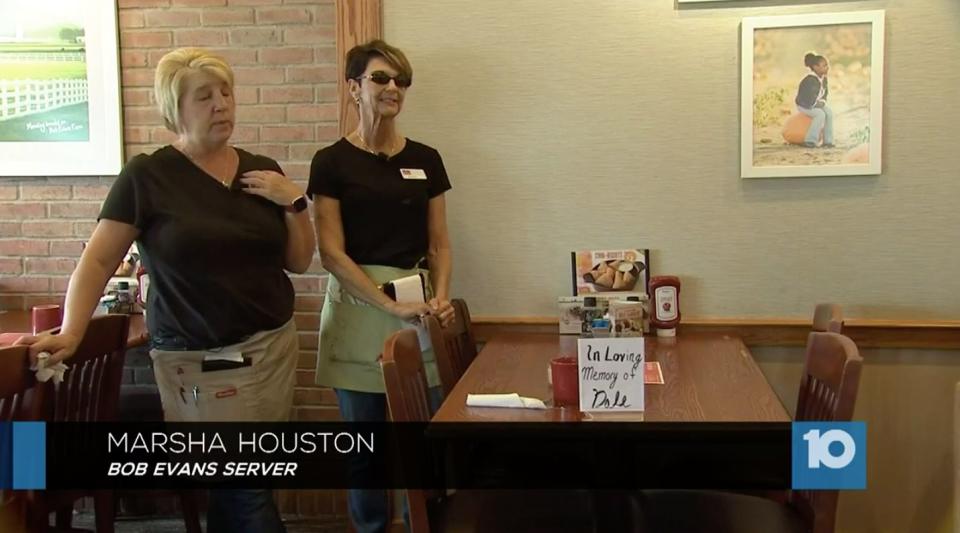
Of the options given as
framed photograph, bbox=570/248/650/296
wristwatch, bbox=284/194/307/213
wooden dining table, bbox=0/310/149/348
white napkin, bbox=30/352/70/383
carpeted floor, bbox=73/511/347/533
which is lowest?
carpeted floor, bbox=73/511/347/533

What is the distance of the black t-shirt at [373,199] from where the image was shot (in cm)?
233

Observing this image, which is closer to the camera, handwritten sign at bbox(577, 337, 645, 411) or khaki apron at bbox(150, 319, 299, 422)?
handwritten sign at bbox(577, 337, 645, 411)

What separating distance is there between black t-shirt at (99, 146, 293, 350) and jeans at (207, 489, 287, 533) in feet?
1.28

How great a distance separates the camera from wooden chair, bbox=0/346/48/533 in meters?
1.67

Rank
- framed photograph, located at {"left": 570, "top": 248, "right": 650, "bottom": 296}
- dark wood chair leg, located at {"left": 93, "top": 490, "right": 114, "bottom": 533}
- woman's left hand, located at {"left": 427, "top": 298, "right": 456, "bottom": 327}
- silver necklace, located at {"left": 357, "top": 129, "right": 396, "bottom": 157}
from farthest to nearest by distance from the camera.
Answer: framed photograph, located at {"left": 570, "top": 248, "right": 650, "bottom": 296} < silver necklace, located at {"left": 357, "top": 129, "right": 396, "bottom": 157} < woman's left hand, located at {"left": 427, "top": 298, "right": 456, "bottom": 327} < dark wood chair leg, located at {"left": 93, "top": 490, "right": 114, "bottom": 533}

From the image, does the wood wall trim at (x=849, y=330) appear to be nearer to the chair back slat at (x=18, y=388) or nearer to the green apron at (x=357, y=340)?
the green apron at (x=357, y=340)

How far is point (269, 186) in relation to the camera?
2.01 metres

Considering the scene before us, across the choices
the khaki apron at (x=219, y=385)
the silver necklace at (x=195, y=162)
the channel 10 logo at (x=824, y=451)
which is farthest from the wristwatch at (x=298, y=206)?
the channel 10 logo at (x=824, y=451)

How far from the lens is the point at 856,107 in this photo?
2531mm

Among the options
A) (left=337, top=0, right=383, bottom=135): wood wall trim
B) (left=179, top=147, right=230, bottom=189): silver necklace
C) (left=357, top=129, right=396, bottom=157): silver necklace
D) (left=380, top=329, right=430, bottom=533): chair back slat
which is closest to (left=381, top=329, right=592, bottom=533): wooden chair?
(left=380, top=329, right=430, bottom=533): chair back slat

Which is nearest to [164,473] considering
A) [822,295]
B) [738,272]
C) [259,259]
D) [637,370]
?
[259,259]

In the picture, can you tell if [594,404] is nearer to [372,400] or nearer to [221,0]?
[372,400]

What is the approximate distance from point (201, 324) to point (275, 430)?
35 cm

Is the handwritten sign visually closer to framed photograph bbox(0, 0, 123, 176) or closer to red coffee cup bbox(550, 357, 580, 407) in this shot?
red coffee cup bbox(550, 357, 580, 407)
